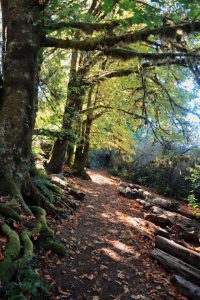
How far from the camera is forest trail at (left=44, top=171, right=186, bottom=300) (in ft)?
16.6

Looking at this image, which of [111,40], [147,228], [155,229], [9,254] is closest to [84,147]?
[147,228]

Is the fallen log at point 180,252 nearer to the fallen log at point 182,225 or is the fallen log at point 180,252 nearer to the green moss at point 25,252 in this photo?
the fallen log at point 182,225

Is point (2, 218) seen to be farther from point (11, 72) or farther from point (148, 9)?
point (148, 9)

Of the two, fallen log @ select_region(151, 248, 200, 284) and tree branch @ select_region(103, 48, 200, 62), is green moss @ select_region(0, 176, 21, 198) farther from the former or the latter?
tree branch @ select_region(103, 48, 200, 62)

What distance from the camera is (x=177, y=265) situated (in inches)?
247

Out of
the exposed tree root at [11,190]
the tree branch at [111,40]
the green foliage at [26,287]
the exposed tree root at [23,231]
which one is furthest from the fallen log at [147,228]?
the tree branch at [111,40]

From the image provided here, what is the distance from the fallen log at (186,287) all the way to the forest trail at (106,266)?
121mm

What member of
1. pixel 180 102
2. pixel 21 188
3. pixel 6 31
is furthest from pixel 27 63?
pixel 180 102

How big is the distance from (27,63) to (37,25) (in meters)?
0.98

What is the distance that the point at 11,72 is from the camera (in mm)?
6691

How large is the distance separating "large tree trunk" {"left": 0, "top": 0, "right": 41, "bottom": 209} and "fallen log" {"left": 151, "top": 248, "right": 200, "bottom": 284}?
348cm

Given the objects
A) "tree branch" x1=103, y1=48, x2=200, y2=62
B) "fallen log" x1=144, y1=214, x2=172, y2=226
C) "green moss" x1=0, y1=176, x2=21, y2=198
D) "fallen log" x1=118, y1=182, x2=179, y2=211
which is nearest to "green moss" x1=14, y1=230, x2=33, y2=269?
"green moss" x1=0, y1=176, x2=21, y2=198

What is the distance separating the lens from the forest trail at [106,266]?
5.06 metres

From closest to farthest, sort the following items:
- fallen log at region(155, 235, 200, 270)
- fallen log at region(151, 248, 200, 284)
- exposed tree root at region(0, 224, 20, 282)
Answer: exposed tree root at region(0, 224, 20, 282) → fallen log at region(151, 248, 200, 284) → fallen log at region(155, 235, 200, 270)
